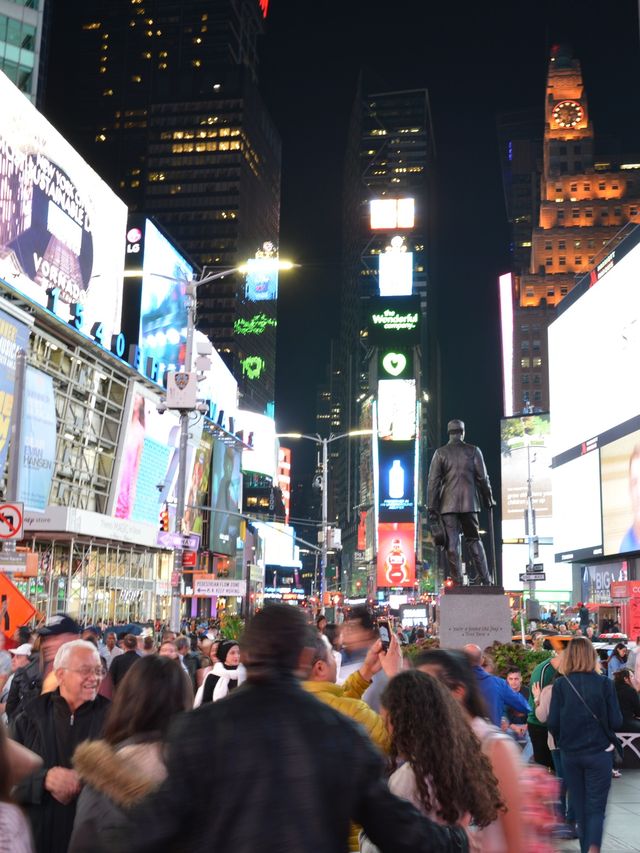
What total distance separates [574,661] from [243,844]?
606cm

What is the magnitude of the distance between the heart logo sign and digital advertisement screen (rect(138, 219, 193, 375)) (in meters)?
49.0

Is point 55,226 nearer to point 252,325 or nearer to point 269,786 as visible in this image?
point 269,786

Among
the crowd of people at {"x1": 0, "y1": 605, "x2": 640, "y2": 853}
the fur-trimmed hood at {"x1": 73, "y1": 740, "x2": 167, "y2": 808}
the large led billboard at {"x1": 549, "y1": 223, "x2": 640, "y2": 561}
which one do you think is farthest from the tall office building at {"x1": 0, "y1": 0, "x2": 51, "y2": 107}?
the fur-trimmed hood at {"x1": 73, "y1": 740, "x2": 167, "y2": 808}

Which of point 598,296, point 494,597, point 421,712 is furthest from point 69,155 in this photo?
point 421,712

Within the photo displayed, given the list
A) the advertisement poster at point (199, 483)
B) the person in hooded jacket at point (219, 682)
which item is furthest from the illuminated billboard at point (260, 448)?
the person in hooded jacket at point (219, 682)

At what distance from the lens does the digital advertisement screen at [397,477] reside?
4505 inches

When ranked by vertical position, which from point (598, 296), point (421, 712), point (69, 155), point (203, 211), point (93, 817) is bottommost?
point (93, 817)

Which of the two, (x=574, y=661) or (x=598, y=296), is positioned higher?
(x=598, y=296)

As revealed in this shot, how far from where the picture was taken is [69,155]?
50625mm

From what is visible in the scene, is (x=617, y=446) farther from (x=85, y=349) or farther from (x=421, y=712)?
(x=421, y=712)

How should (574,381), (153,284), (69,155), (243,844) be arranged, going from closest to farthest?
(243,844)
(69,155)
(574,381)
(153,284)

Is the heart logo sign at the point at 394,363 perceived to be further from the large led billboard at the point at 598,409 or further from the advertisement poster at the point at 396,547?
the large led billboard at the point at 598,409

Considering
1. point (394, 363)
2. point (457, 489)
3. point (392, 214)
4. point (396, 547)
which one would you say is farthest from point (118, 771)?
point (392, 214)

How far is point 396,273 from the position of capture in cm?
14100
